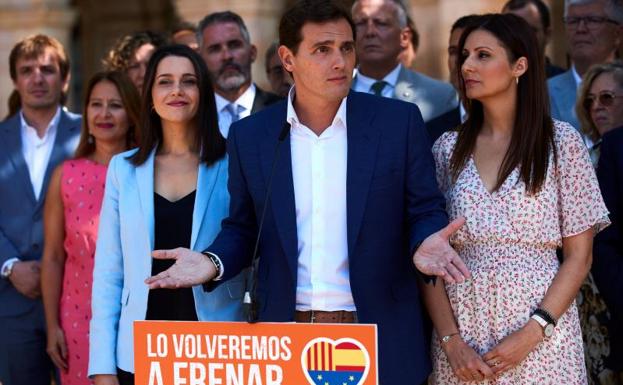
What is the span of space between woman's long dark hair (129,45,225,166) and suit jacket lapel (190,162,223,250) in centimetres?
7

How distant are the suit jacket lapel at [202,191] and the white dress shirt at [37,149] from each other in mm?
1728

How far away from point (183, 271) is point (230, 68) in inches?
104

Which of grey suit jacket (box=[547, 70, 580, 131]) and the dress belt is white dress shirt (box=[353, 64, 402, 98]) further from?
the dress belt

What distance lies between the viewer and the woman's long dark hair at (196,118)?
13.6 feet

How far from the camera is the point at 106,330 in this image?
160 inches

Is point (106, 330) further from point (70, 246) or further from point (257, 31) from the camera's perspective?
point (257, 31)

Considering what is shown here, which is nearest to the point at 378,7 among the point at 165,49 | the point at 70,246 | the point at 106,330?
the point at 165,49

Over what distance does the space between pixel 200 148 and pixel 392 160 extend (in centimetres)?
99

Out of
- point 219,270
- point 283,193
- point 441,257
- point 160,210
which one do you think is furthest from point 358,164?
point 160,210

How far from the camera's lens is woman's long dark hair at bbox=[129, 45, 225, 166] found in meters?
4.15

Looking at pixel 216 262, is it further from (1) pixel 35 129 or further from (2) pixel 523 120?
(1) pixel 35 129

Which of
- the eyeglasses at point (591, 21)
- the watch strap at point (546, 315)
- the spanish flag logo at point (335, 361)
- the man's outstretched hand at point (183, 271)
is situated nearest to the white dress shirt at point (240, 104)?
the eyeglasses at point (591, 21)

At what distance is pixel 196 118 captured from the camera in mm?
4207

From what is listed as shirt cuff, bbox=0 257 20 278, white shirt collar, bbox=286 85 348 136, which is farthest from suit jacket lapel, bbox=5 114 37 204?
white shirt collar, bbox=286 85 348 136
